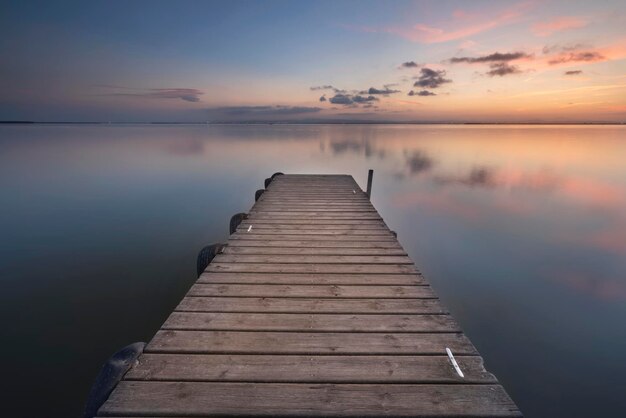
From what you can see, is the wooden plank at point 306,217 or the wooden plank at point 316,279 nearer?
the wooden plank at point 316,279

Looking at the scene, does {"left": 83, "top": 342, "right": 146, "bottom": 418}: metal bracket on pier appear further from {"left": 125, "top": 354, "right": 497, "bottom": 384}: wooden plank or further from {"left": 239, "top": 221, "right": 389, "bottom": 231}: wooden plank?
{"left": 239, "top": 221, "right": 389, "bottom": 231}: wooden plank

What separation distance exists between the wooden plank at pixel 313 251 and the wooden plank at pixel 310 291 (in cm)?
98

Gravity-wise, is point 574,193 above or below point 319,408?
below

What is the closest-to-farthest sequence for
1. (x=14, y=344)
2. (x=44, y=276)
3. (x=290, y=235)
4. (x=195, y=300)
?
(x=195, y=300) < (x=14, y=344) < (x=290, y=235) < (x=44, y=276)

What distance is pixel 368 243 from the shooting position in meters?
4.97

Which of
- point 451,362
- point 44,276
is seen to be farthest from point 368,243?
point 44,276

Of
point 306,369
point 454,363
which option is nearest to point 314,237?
point 306,369

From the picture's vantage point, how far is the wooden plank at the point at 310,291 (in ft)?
11.0

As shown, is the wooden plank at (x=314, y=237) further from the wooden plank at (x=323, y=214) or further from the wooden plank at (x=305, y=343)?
the wooden plank at (x=305, y=343)

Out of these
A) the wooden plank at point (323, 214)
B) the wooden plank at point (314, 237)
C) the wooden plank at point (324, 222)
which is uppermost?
the wooden plank at point (314, 237)

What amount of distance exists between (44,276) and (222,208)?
681 cm

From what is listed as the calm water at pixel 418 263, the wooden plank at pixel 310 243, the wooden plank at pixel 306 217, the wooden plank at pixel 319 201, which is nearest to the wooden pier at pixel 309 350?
the wooden plank at pixel 310 243

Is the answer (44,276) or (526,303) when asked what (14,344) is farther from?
(526,303)

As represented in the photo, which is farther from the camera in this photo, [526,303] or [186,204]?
[186,204]
